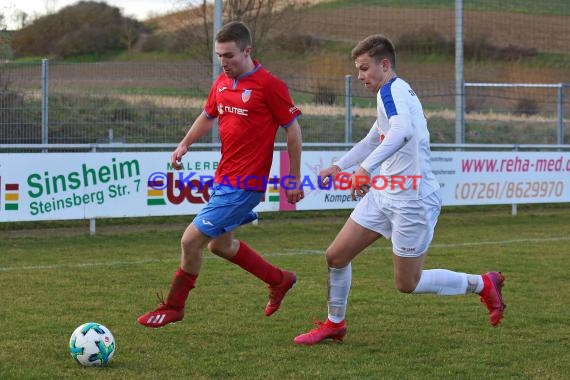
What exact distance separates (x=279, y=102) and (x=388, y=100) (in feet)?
2.76

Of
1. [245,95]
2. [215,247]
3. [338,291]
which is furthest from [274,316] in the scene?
[245,95]

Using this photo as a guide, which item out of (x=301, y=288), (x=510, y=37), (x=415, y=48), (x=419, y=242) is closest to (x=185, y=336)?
(x=419, y=242)

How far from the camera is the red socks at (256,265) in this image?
7.44m

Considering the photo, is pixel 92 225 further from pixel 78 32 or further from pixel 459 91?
pixel 78 32

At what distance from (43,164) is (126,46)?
533 inches

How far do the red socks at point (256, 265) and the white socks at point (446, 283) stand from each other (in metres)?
1.08

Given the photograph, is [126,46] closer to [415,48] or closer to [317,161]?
[415,48]

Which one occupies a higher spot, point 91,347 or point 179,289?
point 179,289

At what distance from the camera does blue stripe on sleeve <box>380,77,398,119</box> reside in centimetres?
647

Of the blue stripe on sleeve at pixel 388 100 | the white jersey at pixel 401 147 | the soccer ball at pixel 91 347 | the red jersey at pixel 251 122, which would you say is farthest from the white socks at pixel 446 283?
the soccer ball at pixel 91 347

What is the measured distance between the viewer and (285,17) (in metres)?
20.7

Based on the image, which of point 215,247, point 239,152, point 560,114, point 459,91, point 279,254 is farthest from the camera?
point 560,114

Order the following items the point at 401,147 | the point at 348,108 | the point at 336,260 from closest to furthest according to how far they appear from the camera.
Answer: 1. the point at 401,147
2. the point at 336,260
3. the point at 348,108

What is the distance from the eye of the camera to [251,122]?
7.00 m
